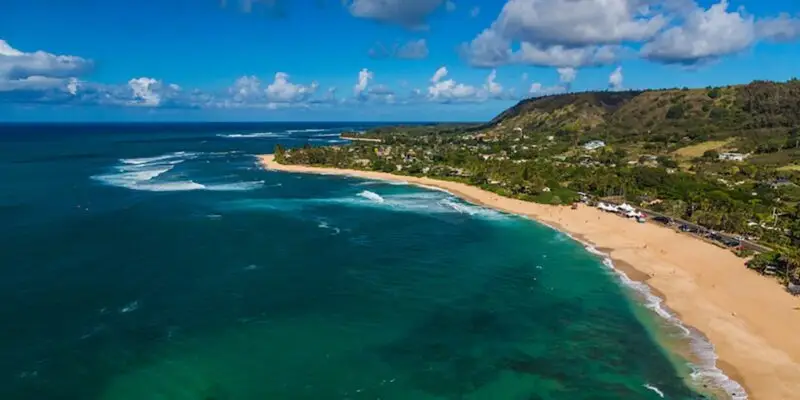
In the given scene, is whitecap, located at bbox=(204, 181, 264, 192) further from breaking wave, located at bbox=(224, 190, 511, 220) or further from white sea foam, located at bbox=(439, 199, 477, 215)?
white sea foam, located at bbox=(439, 199, 477, 215)

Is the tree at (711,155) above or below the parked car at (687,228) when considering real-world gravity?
above

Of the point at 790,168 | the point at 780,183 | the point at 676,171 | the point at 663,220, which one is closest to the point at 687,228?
the point at 663,220

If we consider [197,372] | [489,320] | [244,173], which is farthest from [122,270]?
[244,173]

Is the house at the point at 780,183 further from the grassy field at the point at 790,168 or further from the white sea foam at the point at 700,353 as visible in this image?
the white sea foam at the point at 700,353

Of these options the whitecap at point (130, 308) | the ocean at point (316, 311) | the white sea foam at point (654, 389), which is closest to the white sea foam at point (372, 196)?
the ocean at point (316, 311)

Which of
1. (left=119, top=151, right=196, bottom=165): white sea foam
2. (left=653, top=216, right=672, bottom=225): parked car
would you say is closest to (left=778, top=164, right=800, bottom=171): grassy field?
(left=653, top=216, right=672, bottom=225): parked car

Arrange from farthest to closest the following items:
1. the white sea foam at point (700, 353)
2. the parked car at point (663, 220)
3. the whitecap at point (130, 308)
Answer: the parked car at point (663, 220), the whitecap at point (130, 308), the white sea foam at point (700, 353)

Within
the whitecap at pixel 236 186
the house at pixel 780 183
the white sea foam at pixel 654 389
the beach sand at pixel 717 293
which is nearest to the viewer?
the white sea foam at pixel 654 389

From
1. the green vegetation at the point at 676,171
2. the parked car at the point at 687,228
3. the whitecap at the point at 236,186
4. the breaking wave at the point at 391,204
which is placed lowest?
the breaking wave at the point at 391,204
